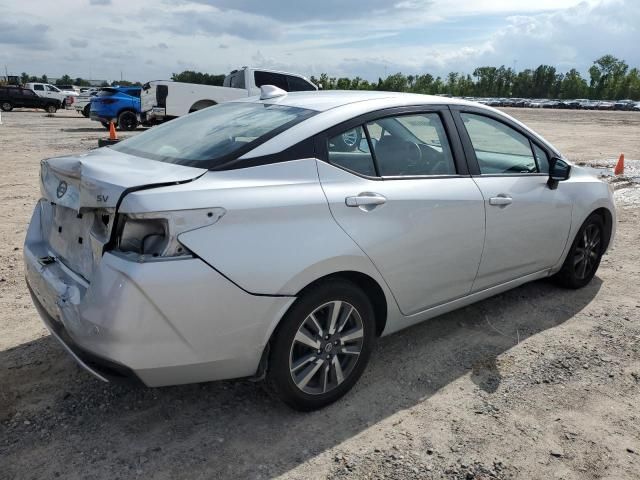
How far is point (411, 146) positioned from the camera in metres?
3.39

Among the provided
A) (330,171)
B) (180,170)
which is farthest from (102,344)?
(330,171)

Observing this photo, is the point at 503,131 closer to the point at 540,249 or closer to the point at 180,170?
the point at 540,249

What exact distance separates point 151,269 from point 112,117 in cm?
1953

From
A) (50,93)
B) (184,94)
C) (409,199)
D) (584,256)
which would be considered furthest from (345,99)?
(50,93)

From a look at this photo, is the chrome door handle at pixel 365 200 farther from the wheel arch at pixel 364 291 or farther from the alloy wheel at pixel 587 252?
the alloy wheel at pixel 587 252

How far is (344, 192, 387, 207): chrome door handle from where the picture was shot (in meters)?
2.85

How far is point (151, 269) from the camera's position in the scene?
7.51ft

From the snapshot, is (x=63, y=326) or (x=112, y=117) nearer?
(x=63, y=326)

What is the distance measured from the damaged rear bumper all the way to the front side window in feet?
6.16

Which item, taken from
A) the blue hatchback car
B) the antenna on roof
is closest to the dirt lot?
the antenna on roof

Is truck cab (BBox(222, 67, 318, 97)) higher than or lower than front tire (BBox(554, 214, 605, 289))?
higher

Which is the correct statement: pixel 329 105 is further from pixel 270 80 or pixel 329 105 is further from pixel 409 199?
pixel 270 80

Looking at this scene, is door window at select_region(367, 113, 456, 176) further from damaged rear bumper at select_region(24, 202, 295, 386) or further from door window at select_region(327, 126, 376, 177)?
damaged rear bumper at select_region(24, 202, 295, 386)

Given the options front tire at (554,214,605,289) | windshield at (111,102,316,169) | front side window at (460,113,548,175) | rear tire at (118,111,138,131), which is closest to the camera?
windshield at (111,102,316,169)
